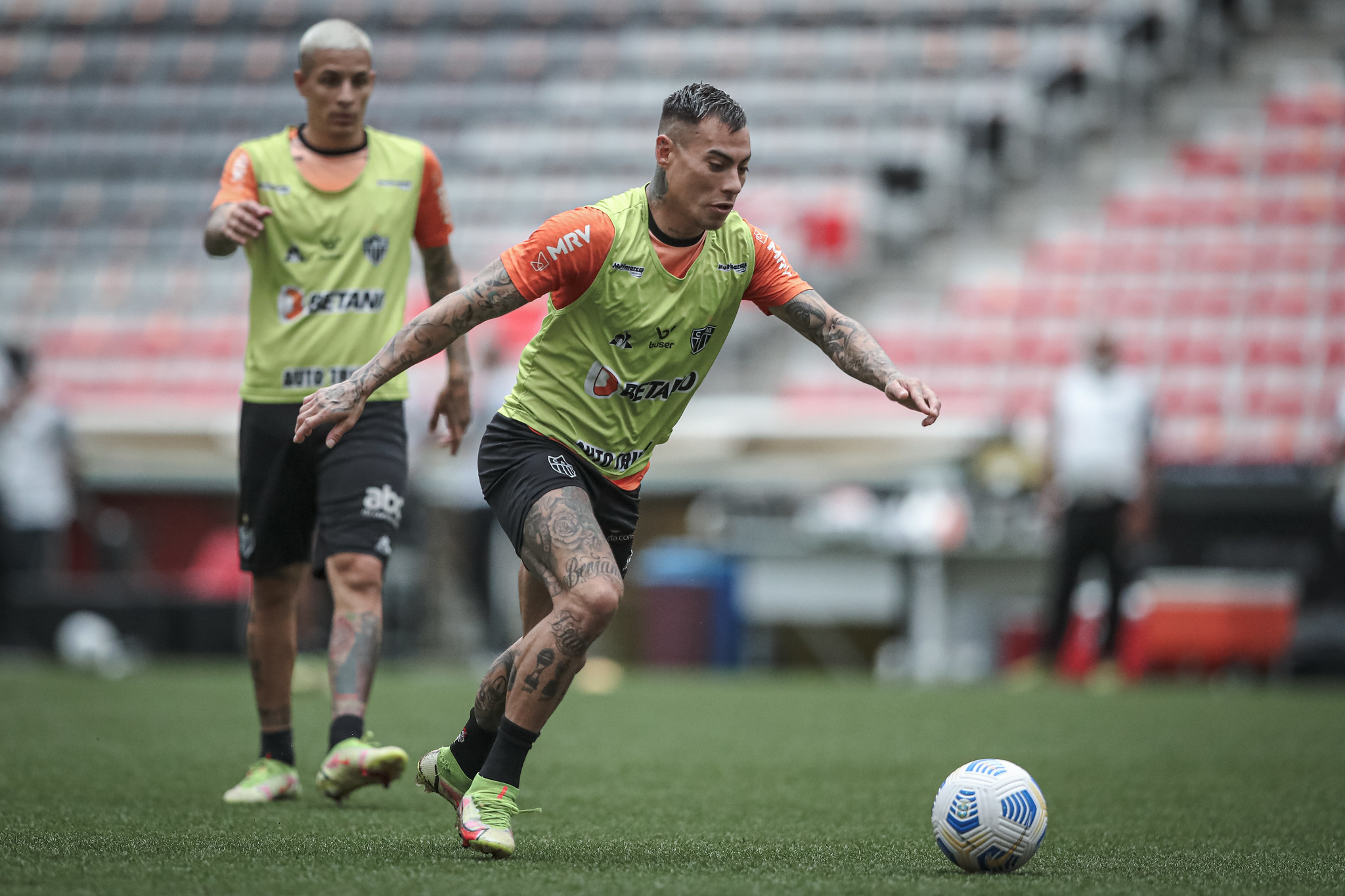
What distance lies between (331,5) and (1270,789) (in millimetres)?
21776

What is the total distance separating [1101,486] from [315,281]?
281 inches

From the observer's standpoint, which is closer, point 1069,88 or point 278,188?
point 278,188

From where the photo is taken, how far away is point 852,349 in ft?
14.5

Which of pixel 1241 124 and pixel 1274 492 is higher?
pixel 1241 124

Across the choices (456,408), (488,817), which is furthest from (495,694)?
(456,408)

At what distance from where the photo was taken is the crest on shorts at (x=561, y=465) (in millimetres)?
4297

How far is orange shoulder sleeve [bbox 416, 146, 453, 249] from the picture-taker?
5480 mm

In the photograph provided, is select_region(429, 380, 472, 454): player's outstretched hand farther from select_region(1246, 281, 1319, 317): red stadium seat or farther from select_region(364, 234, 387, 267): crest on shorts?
select_region(1246, 281, 1319, 317): red stadium seat

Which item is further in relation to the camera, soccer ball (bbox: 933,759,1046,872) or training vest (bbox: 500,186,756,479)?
training vest (bbox: 500,186,756,479)

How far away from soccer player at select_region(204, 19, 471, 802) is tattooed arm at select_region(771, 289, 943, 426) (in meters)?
1.34

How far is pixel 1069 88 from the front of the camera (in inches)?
790

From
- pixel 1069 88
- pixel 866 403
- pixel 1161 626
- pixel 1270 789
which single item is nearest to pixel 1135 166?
pixel 1069 88

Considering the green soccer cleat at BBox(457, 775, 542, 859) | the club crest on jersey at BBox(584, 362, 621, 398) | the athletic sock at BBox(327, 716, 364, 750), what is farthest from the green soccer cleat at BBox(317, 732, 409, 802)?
the club crest on jersey at BBox(584, 362, 621, 398)

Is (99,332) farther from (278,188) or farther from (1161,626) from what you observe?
(278,188)
